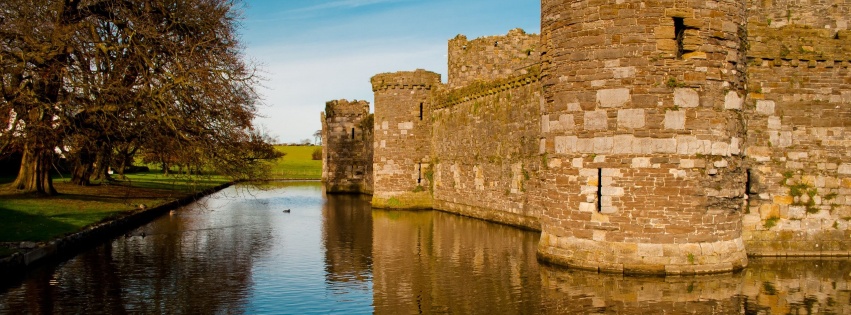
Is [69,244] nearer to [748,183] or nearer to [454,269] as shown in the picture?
[454,269]

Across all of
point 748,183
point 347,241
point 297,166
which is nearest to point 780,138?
point 748,183

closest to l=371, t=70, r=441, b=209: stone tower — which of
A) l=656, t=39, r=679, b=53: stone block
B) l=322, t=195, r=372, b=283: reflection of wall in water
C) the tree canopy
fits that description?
l=322, t=195, r=372, b=283: reflection of wall in water

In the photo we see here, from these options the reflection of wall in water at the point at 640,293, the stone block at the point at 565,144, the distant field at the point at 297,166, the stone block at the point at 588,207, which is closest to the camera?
the reflection of wall in water at the point at 640,293

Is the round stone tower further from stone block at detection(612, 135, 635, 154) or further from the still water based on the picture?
the still water

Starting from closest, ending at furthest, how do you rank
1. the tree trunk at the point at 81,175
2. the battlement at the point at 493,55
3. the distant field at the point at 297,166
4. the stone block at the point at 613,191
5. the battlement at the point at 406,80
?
the stone block at the point at 613,191
the battlement at the point at 493,55
the battlement at the point at 406,80
the tree trunk at the point at 81,175
the distant field at the point at 297,166

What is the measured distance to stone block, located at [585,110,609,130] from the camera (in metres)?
13.4

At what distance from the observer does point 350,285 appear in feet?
43.1

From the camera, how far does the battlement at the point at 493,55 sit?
27.7m

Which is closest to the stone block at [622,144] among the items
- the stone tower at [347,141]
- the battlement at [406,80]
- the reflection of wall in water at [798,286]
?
the reflection of wall in water at [798,286]

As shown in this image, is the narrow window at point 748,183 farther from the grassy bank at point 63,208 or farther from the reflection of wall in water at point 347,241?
the grassy bank at point 63,208

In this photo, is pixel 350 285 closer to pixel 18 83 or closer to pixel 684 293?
pixel 684 293

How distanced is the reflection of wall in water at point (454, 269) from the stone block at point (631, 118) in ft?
10.3

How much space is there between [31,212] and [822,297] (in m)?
18.4

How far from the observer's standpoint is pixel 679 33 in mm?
13273
